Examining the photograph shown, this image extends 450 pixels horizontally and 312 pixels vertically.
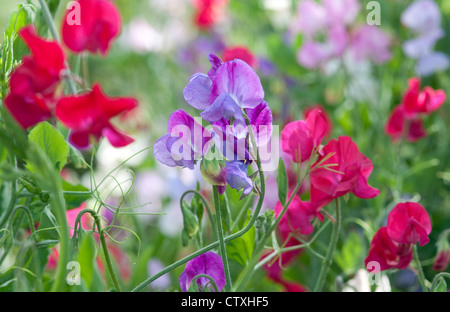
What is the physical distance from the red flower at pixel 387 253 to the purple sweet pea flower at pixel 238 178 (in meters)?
0.16

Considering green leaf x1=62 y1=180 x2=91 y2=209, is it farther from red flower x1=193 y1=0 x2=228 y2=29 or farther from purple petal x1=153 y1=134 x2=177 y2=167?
red flower x1=193 y1=0 x2=228 y2=29

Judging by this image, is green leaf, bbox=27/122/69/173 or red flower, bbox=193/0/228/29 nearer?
green leaf, bbox=27/122/69/173

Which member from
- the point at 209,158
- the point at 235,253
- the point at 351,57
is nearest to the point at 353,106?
the point at 351,57

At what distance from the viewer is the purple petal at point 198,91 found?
17.9 inches

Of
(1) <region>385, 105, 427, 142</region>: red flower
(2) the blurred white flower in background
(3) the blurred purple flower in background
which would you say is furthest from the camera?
(3) the blurred purple flower in background

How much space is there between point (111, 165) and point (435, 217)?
0.61 m

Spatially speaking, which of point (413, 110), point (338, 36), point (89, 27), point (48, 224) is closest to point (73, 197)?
point (48, 224)

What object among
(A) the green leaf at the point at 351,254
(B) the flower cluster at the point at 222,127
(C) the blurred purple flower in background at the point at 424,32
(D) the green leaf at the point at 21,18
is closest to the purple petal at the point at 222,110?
(B) the flower cluster at the point at 222,127

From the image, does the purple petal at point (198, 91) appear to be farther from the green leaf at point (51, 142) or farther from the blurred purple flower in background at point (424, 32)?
the blurred purple flower in background at point (424, 32)

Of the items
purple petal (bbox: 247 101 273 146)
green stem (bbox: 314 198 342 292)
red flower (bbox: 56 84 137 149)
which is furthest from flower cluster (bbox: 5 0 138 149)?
green stem (bbox: 314 198 342 292)

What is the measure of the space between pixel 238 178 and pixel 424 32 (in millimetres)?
725

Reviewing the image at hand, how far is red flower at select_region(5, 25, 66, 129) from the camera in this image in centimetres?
39

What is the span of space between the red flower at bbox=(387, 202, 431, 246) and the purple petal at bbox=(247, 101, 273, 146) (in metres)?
0.14
